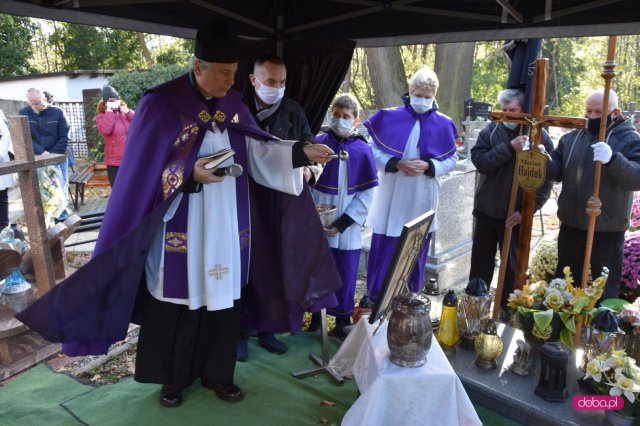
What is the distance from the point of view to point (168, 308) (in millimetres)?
2900

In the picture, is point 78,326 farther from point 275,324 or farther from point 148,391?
point 275,324

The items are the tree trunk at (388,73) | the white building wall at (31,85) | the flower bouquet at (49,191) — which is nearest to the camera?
the flower bouquet at (49,191)

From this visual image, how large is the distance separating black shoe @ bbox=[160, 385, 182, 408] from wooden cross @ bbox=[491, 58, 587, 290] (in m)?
2.36

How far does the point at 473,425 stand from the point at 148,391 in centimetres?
195

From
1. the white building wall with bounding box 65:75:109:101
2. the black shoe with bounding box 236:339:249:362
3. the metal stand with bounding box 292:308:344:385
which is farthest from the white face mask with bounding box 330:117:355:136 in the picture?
the white building wall with bounding box 65:75:109:101

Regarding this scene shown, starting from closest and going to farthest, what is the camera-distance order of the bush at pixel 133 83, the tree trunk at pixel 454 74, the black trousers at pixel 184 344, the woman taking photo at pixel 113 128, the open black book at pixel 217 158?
the open black book at pixel 217 158 < the black trousers at pixel 184 344 < the woman taking photo at pixel 113 128 < the tree trunk at pixel 454 74 < the bush at pixel 133 83

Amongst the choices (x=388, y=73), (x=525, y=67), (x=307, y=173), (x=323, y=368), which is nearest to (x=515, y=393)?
(x=323, y=368)

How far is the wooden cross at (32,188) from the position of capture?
354 centimetres

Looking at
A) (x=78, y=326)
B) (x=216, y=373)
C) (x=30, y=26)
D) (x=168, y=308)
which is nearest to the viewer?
(x=78, y=326)

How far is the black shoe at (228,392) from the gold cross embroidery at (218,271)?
800mm

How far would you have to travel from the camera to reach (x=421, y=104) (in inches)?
169

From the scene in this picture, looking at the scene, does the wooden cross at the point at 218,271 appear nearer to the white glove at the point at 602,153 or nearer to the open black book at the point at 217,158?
the open black book at the point at 217,158

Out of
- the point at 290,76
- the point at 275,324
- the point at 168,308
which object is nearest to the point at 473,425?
the point at 275,324

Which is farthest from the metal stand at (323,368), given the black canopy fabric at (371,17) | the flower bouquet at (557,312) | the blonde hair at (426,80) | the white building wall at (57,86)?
the white building wall at (57,86)
